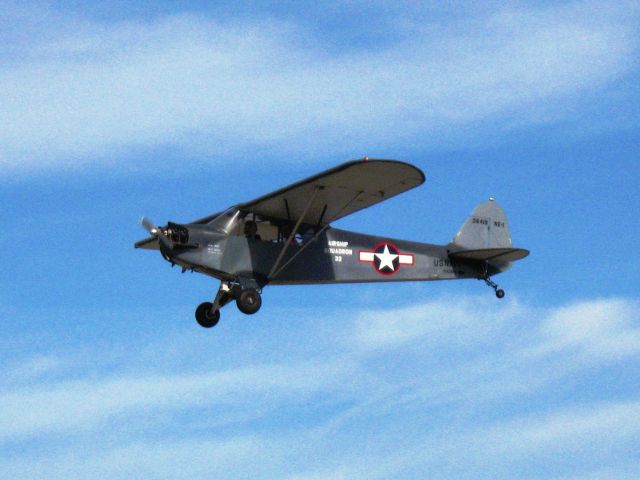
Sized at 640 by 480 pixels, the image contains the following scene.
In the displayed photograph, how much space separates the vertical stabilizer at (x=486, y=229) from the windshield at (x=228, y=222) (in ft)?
18.7

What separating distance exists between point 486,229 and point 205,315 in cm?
747

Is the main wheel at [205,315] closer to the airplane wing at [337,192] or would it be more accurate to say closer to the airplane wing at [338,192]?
the airplane wing at [337,192]

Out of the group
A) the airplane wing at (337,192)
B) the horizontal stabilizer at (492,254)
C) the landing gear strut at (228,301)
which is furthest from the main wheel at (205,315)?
the horizontal stabilizer at (492,254)

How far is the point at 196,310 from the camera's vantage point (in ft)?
75.0

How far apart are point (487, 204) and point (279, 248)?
6.74 metres

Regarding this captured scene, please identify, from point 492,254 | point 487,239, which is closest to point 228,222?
point 492,254

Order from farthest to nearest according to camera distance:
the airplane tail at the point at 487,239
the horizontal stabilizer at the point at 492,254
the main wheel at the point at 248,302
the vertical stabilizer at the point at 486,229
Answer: the vertical stabilizer at the point at 486,229 < the airplane tail at the point at 487,239 < the horizontal stabilizer at the point at 492,254 < the main wheel at the point at 248,302

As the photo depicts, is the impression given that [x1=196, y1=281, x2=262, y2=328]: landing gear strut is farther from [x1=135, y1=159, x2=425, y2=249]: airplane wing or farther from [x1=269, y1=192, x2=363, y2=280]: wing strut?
[x1=135, y1=159, x2=425, y2=249]: airplane wing

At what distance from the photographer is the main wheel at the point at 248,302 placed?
71.8 ft

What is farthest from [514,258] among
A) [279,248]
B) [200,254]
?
[200,254]

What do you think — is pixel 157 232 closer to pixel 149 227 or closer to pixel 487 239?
pixel 149 227

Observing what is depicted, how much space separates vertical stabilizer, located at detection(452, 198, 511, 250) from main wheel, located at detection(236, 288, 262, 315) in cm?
582

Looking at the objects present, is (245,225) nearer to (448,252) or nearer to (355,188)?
(355,188)

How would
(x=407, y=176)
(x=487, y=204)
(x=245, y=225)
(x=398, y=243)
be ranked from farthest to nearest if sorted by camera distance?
(x=487, y=204)
(x=398, y=243)
(x=245, y=225)
(x=407, y=176)
